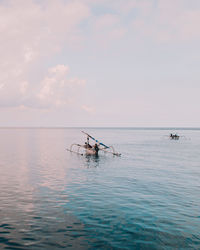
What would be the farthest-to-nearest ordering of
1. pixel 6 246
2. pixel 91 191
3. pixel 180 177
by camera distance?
pixel 180 177
pixel 91 191
pixel 6 246

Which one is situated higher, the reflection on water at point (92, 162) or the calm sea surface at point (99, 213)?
the reflection on water at point (92, 162)

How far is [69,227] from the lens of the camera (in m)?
14.3

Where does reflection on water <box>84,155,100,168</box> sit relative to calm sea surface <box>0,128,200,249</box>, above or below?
above

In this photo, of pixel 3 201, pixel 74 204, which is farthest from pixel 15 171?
pixel 74 204

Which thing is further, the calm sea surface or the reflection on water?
the reflection on water

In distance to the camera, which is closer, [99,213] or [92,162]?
[99,213]

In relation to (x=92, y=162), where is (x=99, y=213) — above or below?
below

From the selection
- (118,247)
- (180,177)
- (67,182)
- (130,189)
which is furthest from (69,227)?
(180,177)

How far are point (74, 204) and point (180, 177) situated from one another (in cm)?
1980

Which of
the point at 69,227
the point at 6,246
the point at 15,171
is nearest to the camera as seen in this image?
the point at 6,246

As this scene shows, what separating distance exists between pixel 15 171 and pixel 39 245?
25.8m

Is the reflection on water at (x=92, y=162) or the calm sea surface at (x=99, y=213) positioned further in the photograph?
the reflection on water at (x=92, y=162)

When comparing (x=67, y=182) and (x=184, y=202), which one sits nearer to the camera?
(x=184, y=202)

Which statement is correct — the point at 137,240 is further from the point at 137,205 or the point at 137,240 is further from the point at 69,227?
the point at 137,205
